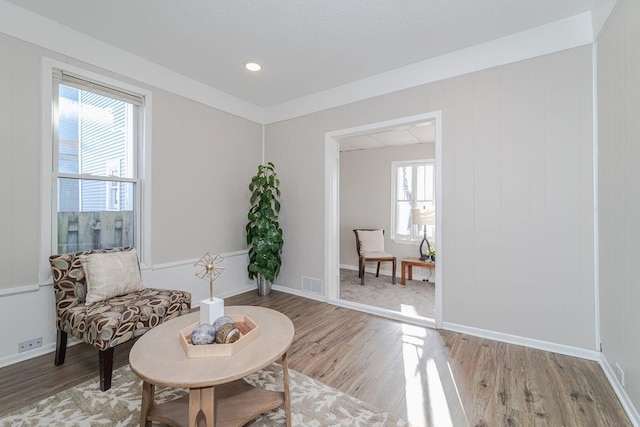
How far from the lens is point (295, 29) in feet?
8.07

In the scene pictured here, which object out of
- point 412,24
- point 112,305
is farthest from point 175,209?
point 412,24

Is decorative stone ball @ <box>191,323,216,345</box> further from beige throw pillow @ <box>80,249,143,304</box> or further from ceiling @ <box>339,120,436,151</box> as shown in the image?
ceiling @ <box>339,120,436,151</box>

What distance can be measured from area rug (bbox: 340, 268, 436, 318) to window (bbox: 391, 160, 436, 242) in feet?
2.86

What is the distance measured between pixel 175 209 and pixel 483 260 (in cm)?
331

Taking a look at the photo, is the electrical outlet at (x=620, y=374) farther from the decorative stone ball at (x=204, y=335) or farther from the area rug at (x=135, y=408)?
the decorative stone ball at (x=204, y=335)

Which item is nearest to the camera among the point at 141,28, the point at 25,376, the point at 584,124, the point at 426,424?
the point at 426,424

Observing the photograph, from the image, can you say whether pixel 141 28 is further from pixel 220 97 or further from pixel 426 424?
pixel 426 424

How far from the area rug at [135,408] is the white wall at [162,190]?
858 mm

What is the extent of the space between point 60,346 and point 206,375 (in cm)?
178

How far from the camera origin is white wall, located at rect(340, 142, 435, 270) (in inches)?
210

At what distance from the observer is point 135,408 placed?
1.70m

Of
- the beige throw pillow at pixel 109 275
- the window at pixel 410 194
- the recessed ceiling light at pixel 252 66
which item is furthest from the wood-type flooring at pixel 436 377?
the recessed ceiling light at pixel 252 66

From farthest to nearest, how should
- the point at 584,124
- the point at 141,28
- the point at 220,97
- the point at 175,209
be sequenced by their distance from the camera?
1. the point at 220,97
2. the point at 175,209
3. the point at 141,28
4. the point at 584,124

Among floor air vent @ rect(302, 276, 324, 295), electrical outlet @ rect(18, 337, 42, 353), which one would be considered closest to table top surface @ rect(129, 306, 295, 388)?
electrical outlet @ rect(18, 337, 42, 353)
